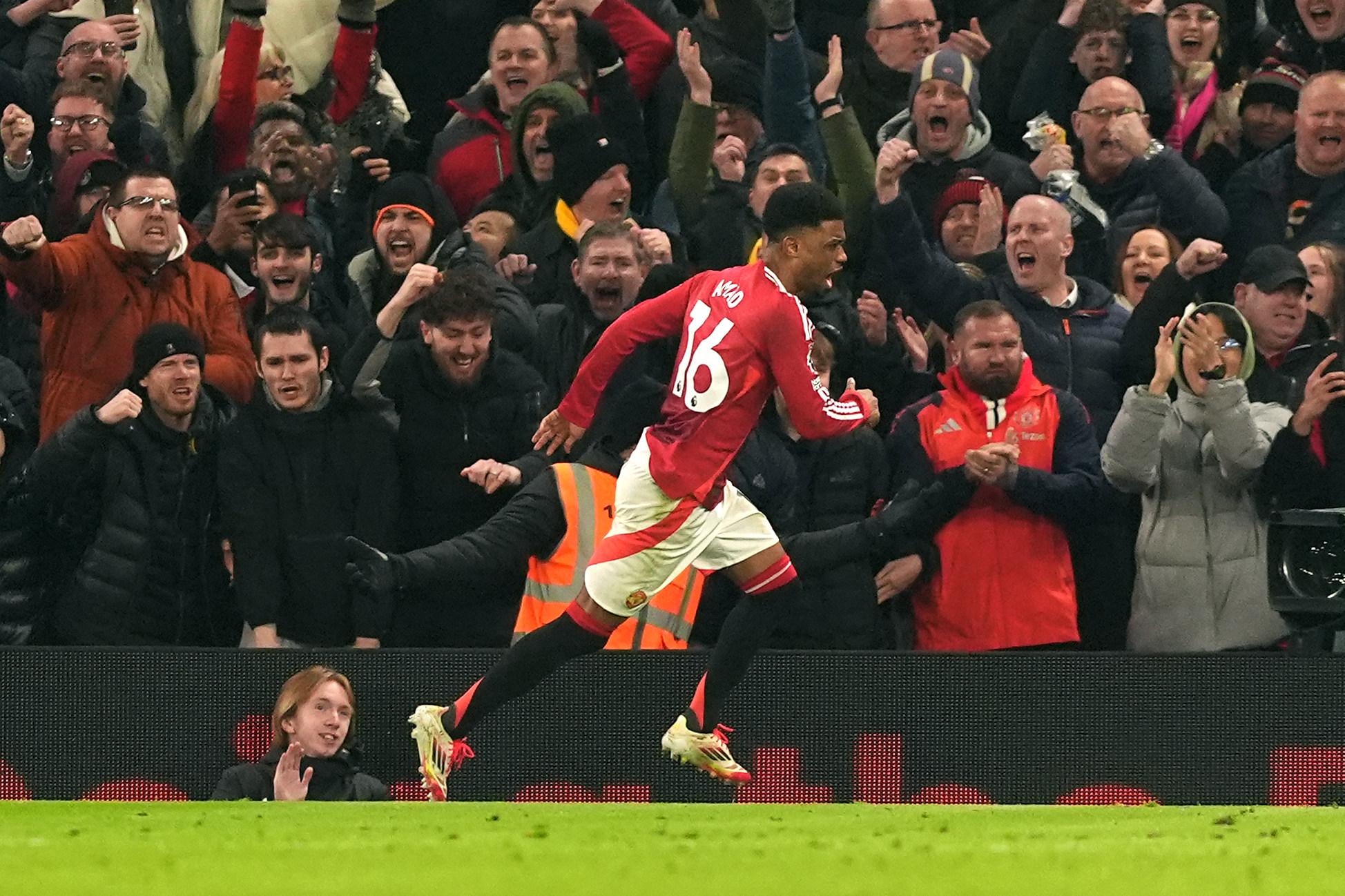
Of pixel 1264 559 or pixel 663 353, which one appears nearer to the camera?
pixel 1264 559

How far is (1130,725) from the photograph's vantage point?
321 inches

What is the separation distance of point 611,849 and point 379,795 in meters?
2.59

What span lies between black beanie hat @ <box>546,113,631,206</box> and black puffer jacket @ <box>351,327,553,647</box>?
1241mm

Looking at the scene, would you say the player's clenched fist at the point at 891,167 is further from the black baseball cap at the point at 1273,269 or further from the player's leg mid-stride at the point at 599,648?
the player's leg mid-stride at the point at 599,648

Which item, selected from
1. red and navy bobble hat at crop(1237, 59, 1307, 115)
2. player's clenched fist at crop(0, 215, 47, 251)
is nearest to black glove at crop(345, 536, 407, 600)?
player's clenched fist at crop(0, 215, 47, 251)

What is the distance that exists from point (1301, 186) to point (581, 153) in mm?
3309

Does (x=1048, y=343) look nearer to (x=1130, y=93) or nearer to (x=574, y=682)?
(x=1130, y=93)

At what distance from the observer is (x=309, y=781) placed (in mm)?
8016

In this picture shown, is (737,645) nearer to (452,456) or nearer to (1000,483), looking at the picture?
(1000,483)

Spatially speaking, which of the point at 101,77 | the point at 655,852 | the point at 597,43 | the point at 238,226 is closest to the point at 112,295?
the point at 238,226

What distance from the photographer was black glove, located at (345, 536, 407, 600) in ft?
26.9

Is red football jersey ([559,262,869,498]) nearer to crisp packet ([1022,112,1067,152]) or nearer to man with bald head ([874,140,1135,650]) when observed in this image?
man with bald head ([874,140,1135,650])

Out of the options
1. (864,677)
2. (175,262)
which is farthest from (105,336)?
(864,677)

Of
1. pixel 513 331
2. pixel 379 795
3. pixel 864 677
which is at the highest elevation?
pixel 513 331
